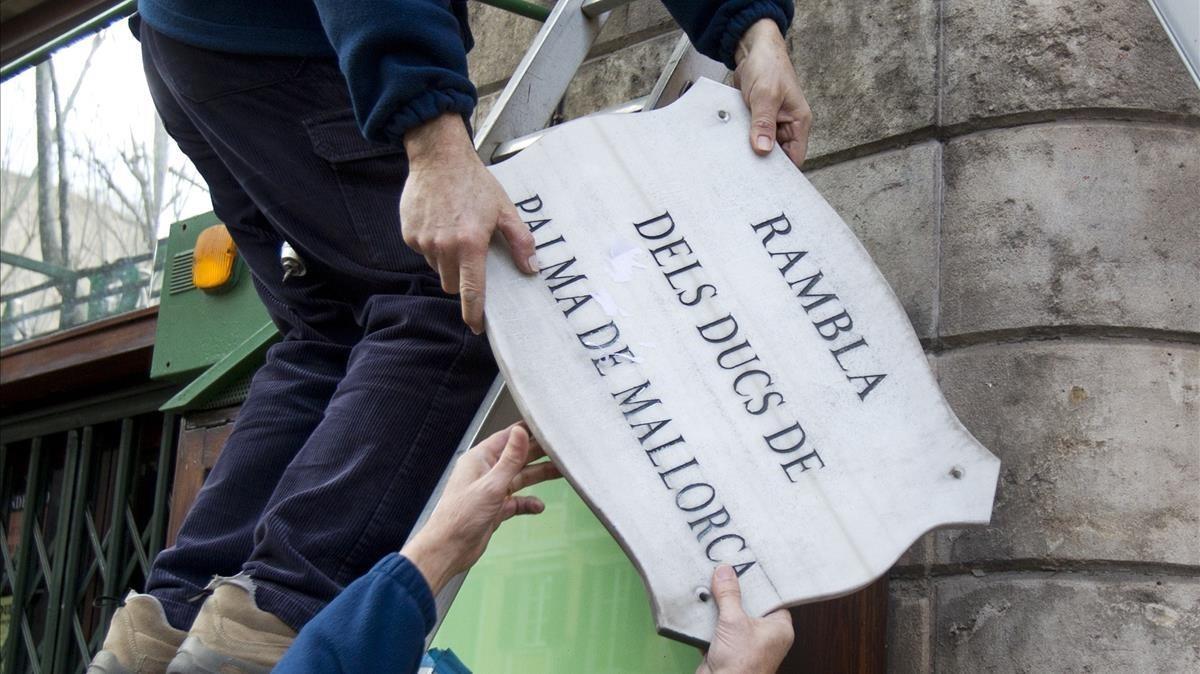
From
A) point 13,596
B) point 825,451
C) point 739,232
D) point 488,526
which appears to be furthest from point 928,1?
point 13,596

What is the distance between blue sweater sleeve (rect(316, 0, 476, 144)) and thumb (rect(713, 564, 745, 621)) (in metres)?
0.64

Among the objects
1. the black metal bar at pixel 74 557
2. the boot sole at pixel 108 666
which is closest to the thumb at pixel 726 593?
the boot sole at pixel 108 666

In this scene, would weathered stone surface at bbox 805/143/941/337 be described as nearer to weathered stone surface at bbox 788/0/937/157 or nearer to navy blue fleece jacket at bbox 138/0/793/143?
weathered stone surface at bbox 788/0/937/157

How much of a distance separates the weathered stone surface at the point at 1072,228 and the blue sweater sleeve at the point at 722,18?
56 cm

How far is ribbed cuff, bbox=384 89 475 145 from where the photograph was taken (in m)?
1.76

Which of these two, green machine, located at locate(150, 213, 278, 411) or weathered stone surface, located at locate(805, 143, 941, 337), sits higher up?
green machine, located at locate(150, 213, 278, 411)

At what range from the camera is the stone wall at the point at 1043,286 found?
2311 mm

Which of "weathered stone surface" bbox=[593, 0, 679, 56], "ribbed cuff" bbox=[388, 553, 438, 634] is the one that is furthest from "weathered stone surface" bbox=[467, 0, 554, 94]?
"ribbed cuff" bbox=[388, 553, 438, 634]

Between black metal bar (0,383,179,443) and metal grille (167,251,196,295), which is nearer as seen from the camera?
metal grille (167,251,196,295)

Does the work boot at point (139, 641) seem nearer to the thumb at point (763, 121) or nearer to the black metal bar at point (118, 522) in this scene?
the thumb at point (763, 121)

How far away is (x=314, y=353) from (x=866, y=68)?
122 centimetres

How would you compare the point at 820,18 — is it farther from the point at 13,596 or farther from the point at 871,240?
the point at 13,596

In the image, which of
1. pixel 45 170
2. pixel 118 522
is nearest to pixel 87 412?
pixel 118 522

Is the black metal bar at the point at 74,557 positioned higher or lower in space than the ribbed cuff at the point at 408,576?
lower
